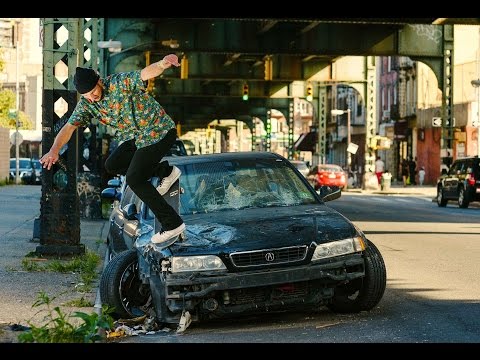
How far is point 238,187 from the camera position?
11.5 meters

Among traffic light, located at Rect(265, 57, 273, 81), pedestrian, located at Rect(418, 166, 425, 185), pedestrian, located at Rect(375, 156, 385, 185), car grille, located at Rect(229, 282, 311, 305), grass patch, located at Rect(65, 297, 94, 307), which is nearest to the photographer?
car grille, located at Rect(229, 282, 311, 305)

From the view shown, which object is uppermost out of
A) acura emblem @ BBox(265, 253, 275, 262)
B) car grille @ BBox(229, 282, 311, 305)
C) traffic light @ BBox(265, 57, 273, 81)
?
traffic light @ BBox(265, 57, 273, 81)

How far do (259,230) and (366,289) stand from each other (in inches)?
44.0

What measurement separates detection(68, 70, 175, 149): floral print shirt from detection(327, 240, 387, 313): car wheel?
2030mm

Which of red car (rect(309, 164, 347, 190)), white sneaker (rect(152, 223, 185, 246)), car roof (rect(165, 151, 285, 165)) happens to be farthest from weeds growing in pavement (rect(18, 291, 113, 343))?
red car (rect(309, 164, 347, 190))

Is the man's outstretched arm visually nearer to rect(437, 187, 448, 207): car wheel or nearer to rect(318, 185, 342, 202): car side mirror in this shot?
rect(318, 185, 342, 202): car side mirror

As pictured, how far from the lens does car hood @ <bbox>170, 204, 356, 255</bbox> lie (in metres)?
→ 10.0

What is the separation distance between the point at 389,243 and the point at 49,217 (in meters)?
6.25

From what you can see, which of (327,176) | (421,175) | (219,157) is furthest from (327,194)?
(421,175)

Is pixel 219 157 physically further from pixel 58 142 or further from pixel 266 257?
pixel 266 257

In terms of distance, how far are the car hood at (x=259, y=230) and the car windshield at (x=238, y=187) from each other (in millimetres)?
313

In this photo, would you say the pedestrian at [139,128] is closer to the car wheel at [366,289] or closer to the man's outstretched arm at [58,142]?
the man's outstretched arm at [58,142]

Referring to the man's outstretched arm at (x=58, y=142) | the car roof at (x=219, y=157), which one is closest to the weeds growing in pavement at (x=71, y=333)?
the man's outstretched arm at (x=58, y=142)
